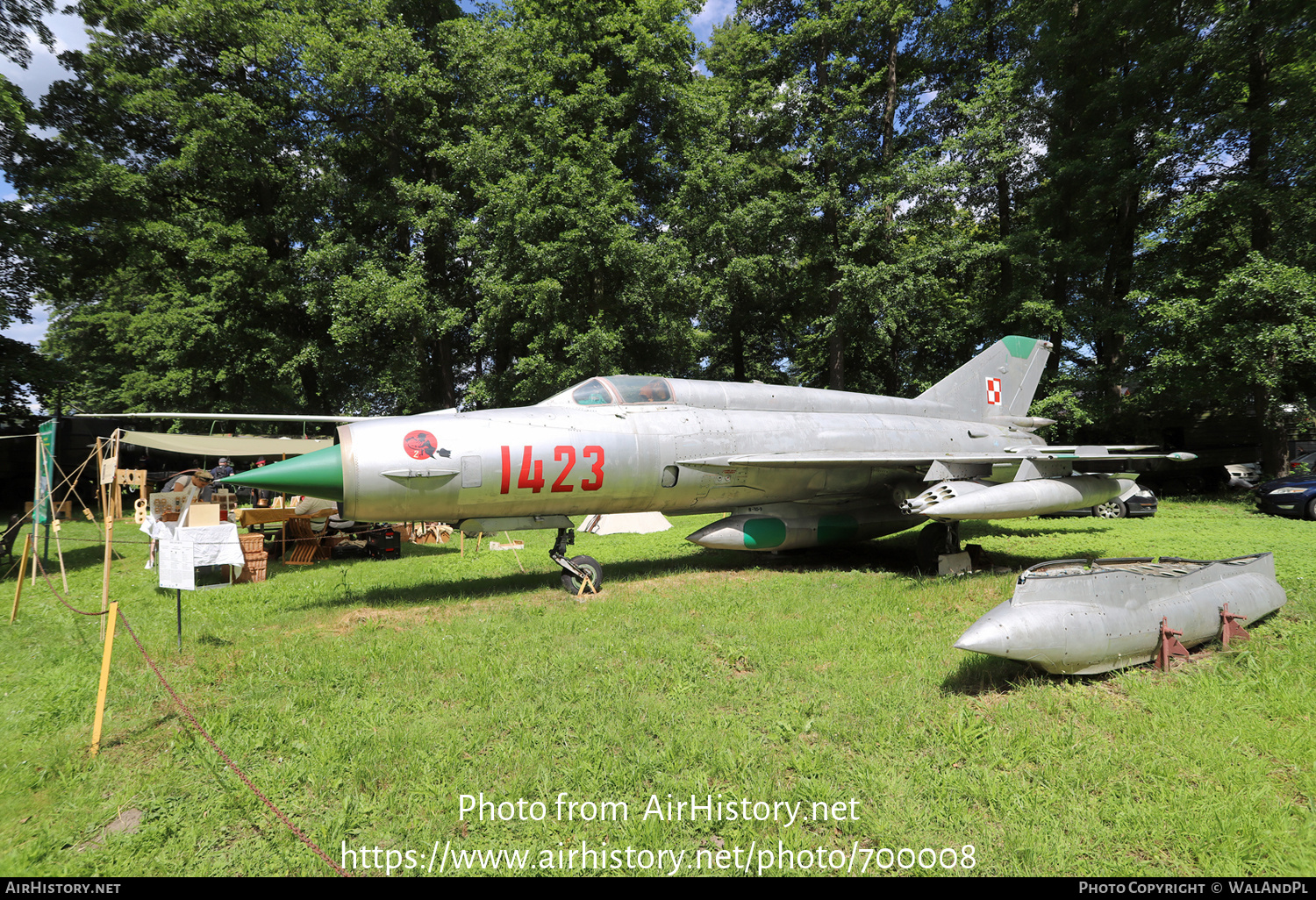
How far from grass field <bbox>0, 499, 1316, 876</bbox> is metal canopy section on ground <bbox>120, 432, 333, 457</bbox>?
26.4 feet

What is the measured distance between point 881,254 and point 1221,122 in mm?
9381

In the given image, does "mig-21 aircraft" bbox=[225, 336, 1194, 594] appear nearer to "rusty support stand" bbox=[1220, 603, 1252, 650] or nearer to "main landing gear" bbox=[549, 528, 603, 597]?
"main landing gear" bbox=[549, 528, 603, 597]

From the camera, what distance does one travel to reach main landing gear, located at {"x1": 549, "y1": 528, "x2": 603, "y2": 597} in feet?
24.2

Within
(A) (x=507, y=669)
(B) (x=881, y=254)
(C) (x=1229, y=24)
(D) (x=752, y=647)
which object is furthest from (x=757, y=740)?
(C) (x=1229, y=24)

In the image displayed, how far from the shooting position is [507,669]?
4.86m

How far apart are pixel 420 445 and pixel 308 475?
110cm

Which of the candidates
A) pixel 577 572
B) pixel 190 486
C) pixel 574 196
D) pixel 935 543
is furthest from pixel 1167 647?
pixel 574 196

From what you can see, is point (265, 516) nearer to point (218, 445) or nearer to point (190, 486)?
point (190, 486)

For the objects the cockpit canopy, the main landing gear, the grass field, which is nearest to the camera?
the grass field

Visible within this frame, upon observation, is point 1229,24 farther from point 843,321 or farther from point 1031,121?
point 843,321

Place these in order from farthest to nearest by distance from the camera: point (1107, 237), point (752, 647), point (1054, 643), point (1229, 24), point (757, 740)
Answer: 1. point (1107, 237)
2. point (1229, 24)
3. point (752, 647)
4. point (1054, 643)
5. point (757, 740)

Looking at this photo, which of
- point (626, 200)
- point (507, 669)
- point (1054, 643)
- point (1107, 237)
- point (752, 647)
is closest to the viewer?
point (1054, 643)

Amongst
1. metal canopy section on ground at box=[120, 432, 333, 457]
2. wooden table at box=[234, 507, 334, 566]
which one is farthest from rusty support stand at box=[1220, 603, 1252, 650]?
metal canopy section on ground at box=[120, 432, 333, 457]

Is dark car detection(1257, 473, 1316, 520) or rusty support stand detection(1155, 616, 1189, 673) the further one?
dark car detection(1257, 473, 1316, 520)
